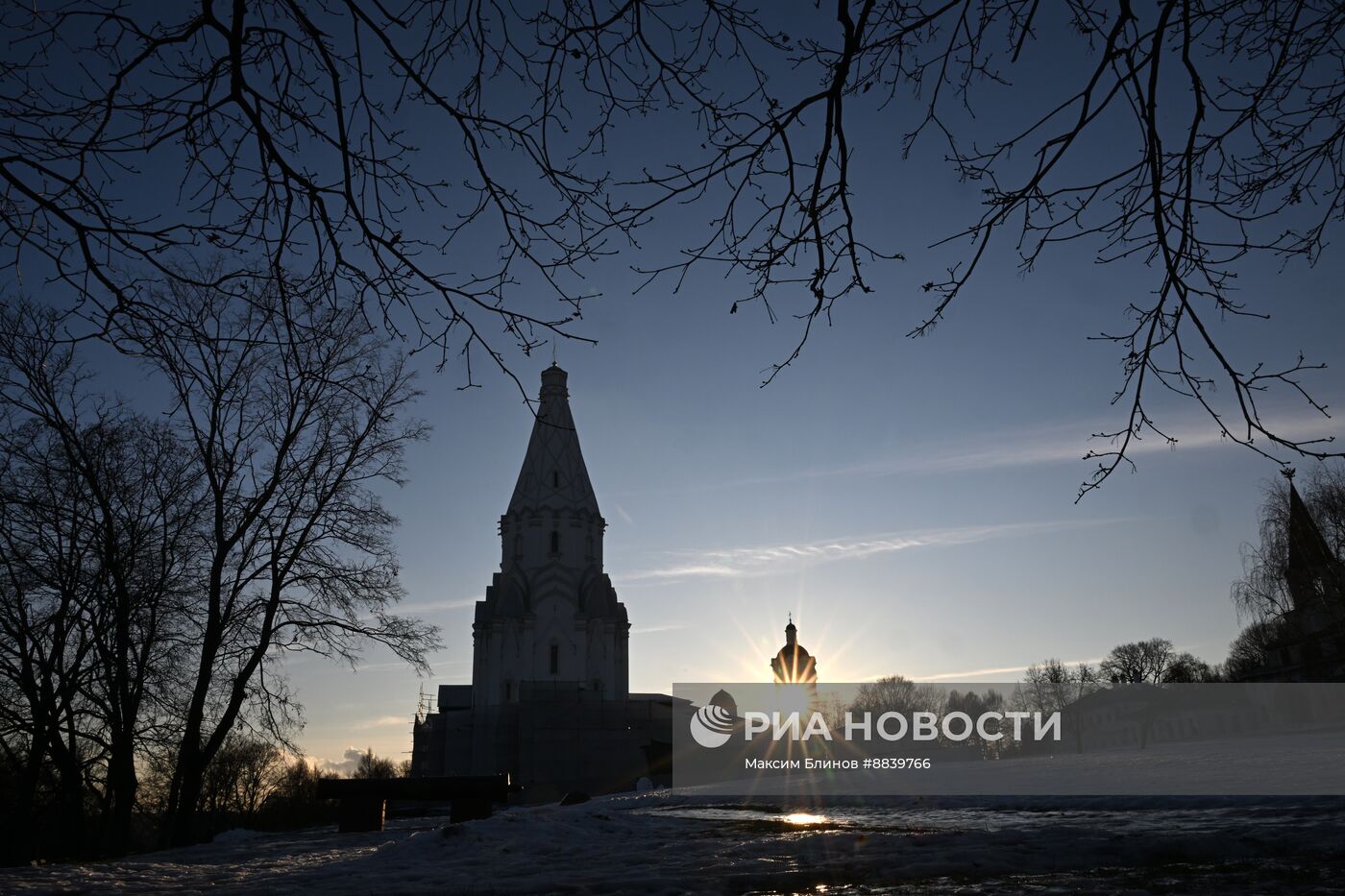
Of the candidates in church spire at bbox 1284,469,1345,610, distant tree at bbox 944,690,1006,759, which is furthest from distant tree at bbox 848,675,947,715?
church spire at bbox 1284,469,1345,610

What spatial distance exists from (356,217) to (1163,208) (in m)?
3.49

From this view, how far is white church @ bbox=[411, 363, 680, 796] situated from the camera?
47.8 meters

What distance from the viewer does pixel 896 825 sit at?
545cm

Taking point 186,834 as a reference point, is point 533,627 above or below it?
above

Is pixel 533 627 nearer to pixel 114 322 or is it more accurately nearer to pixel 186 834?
pixel 186 834

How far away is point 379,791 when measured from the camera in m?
8.02

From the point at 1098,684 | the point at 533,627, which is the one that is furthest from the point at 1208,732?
the point at 533,627

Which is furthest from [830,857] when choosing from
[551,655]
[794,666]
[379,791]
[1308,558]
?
[794,666]

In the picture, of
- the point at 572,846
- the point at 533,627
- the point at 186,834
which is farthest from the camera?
the point at 533,627

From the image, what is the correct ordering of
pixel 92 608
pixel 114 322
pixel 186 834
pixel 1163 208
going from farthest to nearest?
pixel 92 608
pixel 186 834
pixel 1163 208
pixel 114 322

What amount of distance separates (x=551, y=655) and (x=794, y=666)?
2253cm

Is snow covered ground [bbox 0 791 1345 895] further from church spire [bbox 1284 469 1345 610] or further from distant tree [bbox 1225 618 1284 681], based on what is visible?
distant tree [bbox 1225 618 1284 681]

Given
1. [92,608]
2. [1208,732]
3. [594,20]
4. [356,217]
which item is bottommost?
[1208,732]

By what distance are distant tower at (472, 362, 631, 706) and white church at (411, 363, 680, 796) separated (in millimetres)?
59
